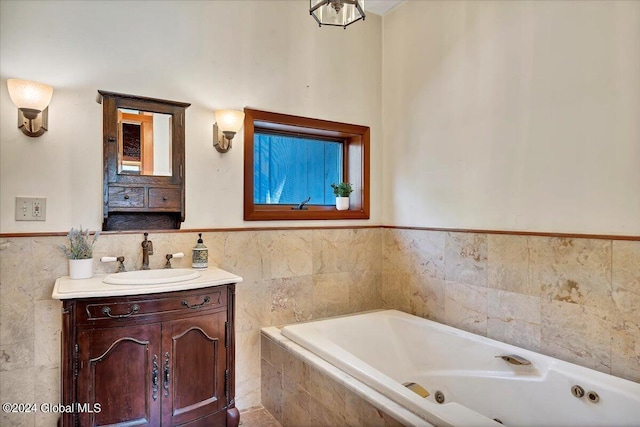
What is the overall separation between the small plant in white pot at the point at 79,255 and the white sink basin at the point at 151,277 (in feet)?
0.40

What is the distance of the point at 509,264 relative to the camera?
7.00 ft

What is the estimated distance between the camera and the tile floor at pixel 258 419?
226 centimetres

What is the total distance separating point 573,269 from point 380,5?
2.25m

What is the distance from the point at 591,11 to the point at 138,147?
2.33 metres

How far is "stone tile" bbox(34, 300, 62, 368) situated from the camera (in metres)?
1.90

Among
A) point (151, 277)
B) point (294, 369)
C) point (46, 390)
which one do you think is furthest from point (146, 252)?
point (294, 369)

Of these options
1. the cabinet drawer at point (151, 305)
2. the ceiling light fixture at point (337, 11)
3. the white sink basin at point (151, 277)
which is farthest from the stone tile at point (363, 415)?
the ceiling light fixture at point (337, 11)

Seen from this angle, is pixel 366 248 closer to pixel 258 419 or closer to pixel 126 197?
pixel 258 419

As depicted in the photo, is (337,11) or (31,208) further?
(31,208)

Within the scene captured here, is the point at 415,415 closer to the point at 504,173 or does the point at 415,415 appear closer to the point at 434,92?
the point at 504,173

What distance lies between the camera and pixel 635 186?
5.44 ft

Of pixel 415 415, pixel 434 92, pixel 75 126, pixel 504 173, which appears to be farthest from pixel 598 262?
pixel 75 126

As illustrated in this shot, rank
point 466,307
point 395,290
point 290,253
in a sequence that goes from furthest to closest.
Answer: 1. point 395,290
2. point 290,253
3. point 466,307

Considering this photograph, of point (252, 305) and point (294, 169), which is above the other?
point (294, 169)
